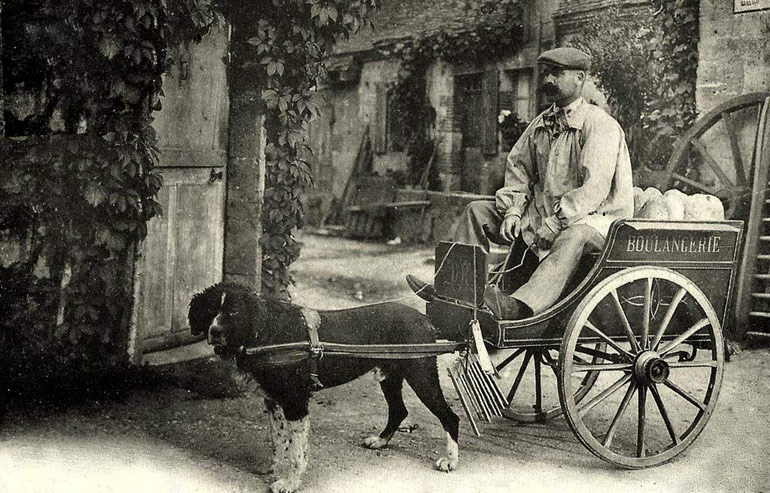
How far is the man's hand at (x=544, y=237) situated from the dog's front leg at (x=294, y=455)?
1.72 metres

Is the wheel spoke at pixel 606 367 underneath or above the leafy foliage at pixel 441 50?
underneath

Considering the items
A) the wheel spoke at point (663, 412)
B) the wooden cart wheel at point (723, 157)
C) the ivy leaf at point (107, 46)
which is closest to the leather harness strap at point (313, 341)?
the wheel spoke at point (663, 412)

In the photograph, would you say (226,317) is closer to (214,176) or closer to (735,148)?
(214,176)

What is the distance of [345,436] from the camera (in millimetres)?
4965

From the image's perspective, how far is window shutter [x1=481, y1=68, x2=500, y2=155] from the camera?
15117mm

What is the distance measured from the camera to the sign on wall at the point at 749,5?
7.67 meters

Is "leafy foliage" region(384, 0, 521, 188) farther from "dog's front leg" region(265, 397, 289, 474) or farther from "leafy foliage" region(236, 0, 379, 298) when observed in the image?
"dog's front leg" region(265, 397, 289, 474)

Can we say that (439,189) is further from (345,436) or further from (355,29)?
(345,436)

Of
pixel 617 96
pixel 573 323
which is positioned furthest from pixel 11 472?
pixel 617 96

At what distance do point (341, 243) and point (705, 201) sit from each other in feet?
37.3

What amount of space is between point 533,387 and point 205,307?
3.31 metres

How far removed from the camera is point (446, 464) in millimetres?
4387

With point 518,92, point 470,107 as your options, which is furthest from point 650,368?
point 470,107

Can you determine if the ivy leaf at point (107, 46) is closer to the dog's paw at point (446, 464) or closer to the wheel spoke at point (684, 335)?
the dog's paw at point (446, 464)
